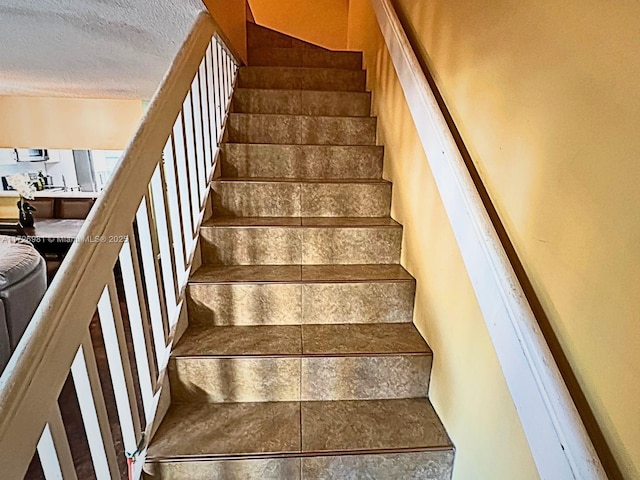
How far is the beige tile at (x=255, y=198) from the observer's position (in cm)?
193

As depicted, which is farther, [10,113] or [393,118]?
[10,113]

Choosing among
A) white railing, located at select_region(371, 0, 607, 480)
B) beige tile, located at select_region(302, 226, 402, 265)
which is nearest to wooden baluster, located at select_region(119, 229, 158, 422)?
beige tile, located at select_region(302, 226, 402, 265)

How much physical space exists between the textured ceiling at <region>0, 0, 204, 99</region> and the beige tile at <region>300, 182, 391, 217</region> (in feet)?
3.11

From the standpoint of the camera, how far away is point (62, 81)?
3.41m

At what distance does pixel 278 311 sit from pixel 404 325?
1.72 ft

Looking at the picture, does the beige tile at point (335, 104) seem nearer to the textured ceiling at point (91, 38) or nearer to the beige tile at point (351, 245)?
the textured ceiling at point (91, 38)

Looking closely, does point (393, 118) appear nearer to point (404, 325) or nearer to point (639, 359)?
point (404, 325)

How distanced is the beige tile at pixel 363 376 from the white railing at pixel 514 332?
55cm

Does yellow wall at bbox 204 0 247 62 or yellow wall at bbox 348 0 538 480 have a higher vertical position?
yellow wall at bbox 204 0 247 62

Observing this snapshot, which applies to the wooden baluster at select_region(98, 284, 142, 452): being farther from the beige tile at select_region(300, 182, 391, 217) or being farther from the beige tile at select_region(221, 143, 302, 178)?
the beige tile at select_region(221, 143, 302, 178)

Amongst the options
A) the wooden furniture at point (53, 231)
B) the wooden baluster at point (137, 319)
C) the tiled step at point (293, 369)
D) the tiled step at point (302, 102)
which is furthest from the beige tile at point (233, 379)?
the wooden furniture at point (53, 231)

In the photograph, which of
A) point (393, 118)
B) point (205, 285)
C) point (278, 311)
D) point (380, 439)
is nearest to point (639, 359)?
point (380, 439)

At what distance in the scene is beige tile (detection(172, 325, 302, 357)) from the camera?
4.64 ft

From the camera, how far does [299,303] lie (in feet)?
5.29
